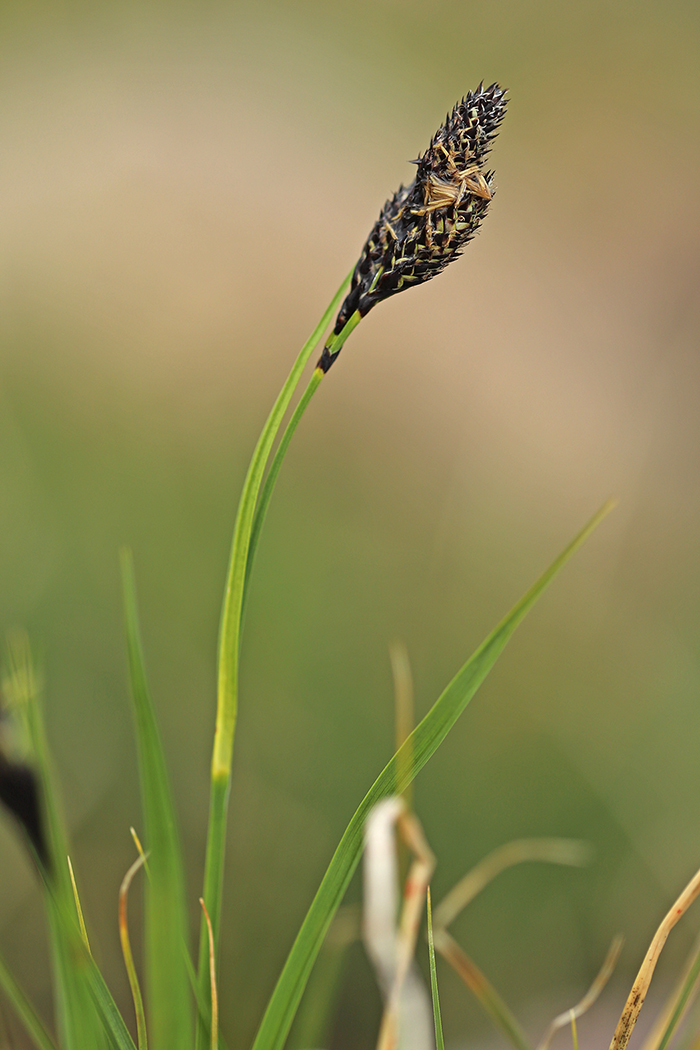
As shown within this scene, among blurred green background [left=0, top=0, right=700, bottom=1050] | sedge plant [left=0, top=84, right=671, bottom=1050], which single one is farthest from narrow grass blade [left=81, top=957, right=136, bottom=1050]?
blurred green background [left=0, top=0, right=700, bottom=1050]

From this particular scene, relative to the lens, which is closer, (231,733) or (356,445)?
(231,733)

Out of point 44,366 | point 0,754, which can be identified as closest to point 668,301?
point 44,366

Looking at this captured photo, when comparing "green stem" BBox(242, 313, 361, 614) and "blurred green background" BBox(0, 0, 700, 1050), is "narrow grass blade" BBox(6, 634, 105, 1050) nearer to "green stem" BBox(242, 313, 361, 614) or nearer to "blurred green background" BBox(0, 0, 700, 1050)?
"green stem" BBox(242, 313, 361, 614)

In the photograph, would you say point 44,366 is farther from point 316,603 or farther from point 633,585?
point 633,585

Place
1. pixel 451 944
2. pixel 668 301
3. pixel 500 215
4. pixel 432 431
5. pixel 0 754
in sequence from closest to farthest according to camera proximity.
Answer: pixel 0 754, pixel 451 944, pixel 432 431, pixel 668 301, pixel 500 215

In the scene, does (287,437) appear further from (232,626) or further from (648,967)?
(648,967)

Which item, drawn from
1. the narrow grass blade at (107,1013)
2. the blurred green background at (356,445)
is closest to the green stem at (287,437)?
the narrow grass blade at (107,1013)

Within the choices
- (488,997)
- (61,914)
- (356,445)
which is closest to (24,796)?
(61,914)
